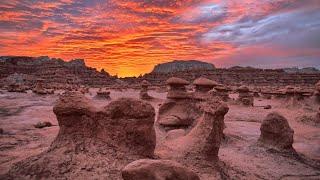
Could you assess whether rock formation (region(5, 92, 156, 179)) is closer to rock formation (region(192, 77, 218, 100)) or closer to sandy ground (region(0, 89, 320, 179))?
sandy ground (region(0, 89, 320, 179))

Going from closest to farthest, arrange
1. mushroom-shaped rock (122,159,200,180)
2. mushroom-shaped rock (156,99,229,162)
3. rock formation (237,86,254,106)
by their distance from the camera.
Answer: mushroom-shaped rock (122,159,200,180) < mushroom-shaped rock (156,99,229,162) < rock formation (237,86,254,106)

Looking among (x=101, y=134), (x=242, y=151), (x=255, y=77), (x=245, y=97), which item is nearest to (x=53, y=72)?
(x=255, y=77)

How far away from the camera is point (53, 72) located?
292ft

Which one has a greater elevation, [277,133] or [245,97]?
[277,133]

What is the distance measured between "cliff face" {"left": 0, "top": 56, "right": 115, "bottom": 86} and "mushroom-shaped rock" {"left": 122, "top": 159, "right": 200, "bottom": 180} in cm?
7885

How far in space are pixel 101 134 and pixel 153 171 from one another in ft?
11.1

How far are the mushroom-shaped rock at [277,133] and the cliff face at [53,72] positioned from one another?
73.6 m

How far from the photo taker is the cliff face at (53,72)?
3337 inches

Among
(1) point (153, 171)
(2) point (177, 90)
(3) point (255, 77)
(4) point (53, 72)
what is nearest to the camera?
(1) point (153, 171)

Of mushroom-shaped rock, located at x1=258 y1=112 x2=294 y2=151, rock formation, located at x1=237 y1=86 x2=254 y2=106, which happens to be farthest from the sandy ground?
rock formation, located at x1=237 y1=86 x2=254 y2=106

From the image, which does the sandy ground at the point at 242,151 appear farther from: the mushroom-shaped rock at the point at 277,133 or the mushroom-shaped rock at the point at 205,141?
the mushroom-shaped rock at the point at 205,141

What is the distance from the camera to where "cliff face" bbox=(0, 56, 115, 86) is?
84769 millimetres

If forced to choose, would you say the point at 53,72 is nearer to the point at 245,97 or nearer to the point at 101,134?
the point at 245,97

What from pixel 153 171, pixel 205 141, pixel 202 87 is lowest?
pixel 205 141
